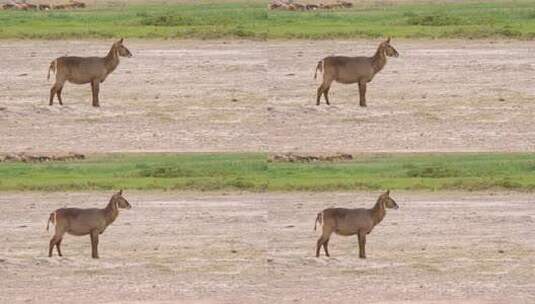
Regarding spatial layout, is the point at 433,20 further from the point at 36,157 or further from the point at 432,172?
the point at 36,157

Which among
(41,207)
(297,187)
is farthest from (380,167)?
(41,207)

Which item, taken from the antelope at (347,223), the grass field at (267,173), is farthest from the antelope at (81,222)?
the grass field at (267,173)

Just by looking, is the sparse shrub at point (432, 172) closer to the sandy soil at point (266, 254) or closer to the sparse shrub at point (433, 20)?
the sandy soil at point (266, 254)

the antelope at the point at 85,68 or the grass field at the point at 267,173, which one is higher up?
the antelope at the point at 85,68

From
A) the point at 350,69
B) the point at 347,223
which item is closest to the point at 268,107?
the point at 350,69

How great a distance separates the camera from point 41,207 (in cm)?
3381

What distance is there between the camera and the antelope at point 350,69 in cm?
3253

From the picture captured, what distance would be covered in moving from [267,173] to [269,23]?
9.19 feet

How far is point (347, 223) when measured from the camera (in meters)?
31.0

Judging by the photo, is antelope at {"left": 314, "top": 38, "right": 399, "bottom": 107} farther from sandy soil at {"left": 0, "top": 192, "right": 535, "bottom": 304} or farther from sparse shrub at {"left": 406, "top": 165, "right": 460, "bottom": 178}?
sparse shrub at {"left": 406, "top": 165, "right": 460, "bottom": 178}

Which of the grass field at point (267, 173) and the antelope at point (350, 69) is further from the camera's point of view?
the grass field at point (267, 173)

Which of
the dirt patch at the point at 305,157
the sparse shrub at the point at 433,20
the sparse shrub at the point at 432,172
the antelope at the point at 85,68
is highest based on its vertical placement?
the antelope at the point at 85,68

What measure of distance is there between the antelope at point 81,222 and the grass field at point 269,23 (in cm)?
601

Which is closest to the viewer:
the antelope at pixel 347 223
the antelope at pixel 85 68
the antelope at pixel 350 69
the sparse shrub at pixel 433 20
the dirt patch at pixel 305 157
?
the antelope at pixel 347 223
